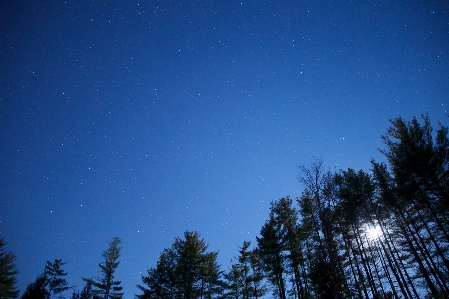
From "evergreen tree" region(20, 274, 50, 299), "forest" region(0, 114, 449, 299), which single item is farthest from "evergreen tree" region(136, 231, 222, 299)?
"evergreen tree" region(20, 274, 50, 299)

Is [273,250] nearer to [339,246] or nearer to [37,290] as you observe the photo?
[339,246]

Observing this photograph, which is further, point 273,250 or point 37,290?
point 37,290

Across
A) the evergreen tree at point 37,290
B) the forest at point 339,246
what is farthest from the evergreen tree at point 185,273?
the evergreen tree at point 37,290

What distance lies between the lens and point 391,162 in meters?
17.0

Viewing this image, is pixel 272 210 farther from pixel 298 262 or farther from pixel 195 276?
pixel 195 276

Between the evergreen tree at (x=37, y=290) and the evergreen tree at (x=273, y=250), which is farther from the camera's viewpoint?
the evergreen tree at (x=37, y=290)

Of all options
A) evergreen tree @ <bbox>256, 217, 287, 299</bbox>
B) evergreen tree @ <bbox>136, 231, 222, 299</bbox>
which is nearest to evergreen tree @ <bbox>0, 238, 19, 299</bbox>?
evergreen tree @ <bbox>136, 231, 222, 299</bbox>

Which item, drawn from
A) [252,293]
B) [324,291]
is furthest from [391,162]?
[252,293]

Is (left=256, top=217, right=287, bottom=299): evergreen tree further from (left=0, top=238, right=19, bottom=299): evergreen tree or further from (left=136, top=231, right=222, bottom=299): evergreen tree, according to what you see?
(left=0, top=238, right=19, bottom=299): evergreen tree

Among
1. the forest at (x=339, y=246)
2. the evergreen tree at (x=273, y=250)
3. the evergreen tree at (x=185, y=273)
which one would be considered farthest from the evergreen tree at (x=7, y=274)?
the evergreen tree at (x=273, y=250)

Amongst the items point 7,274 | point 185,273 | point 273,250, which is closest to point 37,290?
point 7,274

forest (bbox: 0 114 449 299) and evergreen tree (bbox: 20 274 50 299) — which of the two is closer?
forest (bbox: 0 114 449 299)

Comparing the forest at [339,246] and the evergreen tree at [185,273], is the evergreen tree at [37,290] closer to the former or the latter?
the forest at [339,246]

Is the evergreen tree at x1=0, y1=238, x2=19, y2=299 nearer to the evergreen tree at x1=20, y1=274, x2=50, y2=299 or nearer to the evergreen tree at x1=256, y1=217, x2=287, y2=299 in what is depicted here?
the evergreen tree at x1=20, y1=274, x2=50, y2=299
